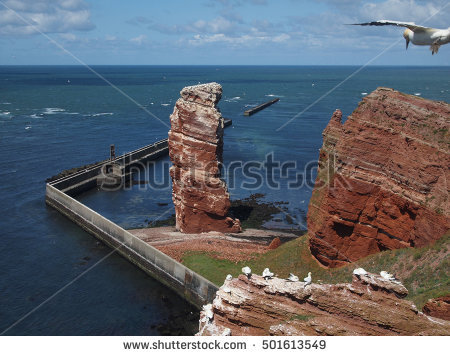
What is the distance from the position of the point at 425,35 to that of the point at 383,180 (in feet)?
61.6

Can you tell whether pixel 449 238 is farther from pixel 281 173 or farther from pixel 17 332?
pixel 281 173

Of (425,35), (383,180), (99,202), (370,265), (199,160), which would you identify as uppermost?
(425,35)

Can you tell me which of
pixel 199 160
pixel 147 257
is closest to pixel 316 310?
pixel 147 257

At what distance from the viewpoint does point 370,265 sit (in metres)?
26.5

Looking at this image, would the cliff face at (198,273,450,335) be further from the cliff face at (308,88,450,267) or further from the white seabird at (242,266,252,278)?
the cliff face at (308,88,450,267)

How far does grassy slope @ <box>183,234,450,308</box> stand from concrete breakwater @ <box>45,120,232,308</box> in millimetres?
1277

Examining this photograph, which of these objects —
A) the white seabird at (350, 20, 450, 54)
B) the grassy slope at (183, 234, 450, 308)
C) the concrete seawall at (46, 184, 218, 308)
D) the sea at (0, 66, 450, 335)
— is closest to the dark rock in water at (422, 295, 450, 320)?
the grassy slope at (183, 234, 450, 308)

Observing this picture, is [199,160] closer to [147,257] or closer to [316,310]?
[147,257]

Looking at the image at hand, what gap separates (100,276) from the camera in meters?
37.8

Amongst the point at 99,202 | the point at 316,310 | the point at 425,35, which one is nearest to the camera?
the point at 425,35

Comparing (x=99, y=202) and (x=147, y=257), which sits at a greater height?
(x=147, y=257)

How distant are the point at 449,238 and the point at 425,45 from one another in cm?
1751

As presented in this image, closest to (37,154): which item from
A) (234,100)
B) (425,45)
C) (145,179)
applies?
(145,179)

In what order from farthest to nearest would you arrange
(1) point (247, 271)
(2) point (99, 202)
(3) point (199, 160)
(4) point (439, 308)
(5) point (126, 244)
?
1. (2) point (99, 202)
2. (3) point (199, 160)
3. (5) point (126, 244)
4. (4) point (439, 308)
5. (1) point (247, 271)
